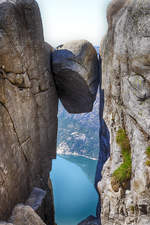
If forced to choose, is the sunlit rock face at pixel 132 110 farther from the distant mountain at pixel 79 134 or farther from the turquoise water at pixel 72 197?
the distant mountain at pixel 79 134

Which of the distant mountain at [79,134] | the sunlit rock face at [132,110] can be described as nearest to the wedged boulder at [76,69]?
the sunlit rock face at [132,110]

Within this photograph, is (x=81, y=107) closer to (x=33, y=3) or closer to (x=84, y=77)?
(x=84, y=77)

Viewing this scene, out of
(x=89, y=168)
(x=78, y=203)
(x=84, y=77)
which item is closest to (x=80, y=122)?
(x=89, y=168)

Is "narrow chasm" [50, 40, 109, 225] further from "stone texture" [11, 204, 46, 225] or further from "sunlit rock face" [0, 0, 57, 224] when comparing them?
"stone texture" [11, 204, 46, 225]

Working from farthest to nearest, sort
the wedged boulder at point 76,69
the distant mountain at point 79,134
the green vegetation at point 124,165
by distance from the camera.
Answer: the distant mountain at point 79,134
the wedged boulder at point 76,69
the green vegetation at point 124,165

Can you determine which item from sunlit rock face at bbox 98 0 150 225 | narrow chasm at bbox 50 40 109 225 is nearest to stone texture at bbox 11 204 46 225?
sunlit rock face at bbox 98 0 150 225

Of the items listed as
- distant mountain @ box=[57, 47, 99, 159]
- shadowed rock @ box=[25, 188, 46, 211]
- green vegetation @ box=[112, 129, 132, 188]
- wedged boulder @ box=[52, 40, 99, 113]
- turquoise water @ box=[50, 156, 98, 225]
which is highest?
wedged boulder @ box=[52, 40, 99, 113]
